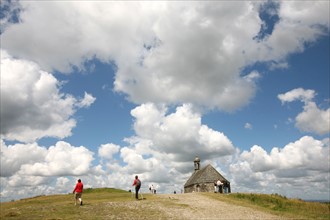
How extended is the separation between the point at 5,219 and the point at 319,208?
31874 mm

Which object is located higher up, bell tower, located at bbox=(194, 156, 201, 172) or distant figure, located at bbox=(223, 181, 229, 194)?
bell tower, located at bbox=(194, 156, 201, 172)

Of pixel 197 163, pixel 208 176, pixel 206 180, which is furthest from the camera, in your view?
pixel 197 163

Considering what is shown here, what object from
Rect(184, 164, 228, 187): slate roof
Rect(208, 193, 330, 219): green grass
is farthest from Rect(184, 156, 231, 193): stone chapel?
Rect(208, 193, 330, 219): green grass

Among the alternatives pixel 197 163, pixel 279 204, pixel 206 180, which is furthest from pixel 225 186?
pixel 279 204

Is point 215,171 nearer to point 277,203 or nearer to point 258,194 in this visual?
point 258,194

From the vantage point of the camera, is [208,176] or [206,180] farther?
[208,176]

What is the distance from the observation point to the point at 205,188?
74.5m

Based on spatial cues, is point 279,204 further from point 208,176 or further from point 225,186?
point 208,176

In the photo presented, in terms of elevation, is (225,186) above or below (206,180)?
below

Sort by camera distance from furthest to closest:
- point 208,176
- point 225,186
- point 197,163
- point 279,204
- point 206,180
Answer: point 197,163 → point 208,176 → point 206,180 → point 225,186 → point 279,204

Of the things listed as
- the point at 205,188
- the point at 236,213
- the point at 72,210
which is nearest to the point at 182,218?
the point at 236,213

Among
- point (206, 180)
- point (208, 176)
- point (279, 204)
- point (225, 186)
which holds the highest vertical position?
point (208, 176)

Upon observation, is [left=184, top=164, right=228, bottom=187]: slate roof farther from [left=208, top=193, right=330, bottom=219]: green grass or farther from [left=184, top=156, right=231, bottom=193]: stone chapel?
[left=208, top=193, right=330, bottom=219]: green grass

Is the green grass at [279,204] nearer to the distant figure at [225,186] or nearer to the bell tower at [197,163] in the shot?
the distant figure at [225,186]
